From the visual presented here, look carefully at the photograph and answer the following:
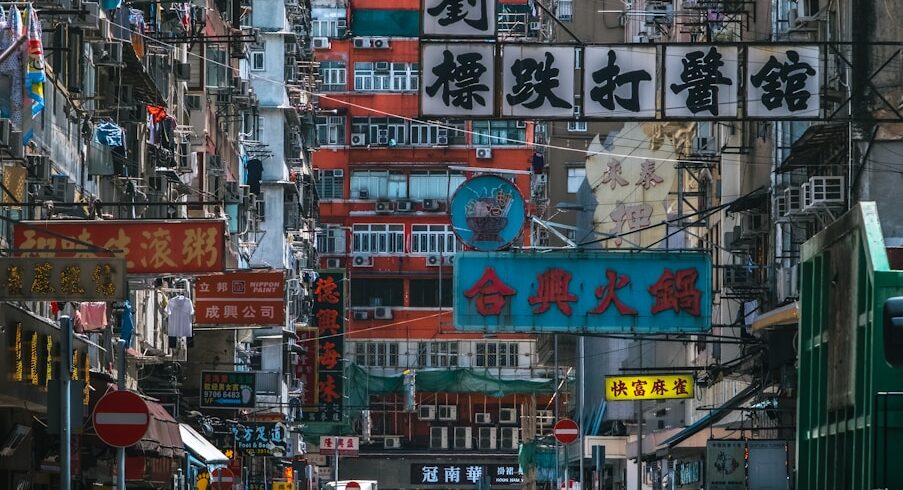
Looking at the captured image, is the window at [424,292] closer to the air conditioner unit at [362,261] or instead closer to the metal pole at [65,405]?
the air conditioner unit at [362,261]

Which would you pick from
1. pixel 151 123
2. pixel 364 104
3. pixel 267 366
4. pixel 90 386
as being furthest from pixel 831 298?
pixel 364 104

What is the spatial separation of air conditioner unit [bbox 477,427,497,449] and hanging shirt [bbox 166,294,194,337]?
49.3 m

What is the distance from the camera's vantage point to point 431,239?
83250 mm

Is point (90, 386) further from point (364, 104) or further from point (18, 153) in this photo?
point (364, 104)

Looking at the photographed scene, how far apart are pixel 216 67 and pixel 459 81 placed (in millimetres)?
26111

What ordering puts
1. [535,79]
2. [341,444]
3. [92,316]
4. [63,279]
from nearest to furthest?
[63,279], [535,79], [92,316], [341,444]

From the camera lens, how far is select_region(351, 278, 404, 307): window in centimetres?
8325

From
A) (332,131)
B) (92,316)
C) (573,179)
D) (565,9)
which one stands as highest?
(565,9)

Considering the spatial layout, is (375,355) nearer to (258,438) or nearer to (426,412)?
(426,412)

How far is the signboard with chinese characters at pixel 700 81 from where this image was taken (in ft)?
67.5

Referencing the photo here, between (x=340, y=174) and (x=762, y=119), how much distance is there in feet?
208

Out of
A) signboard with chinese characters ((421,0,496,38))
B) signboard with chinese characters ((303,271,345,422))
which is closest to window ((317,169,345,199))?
signboard with chinese characters ((303,271,345,422))

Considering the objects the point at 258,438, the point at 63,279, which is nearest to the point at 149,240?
the point at 63,279

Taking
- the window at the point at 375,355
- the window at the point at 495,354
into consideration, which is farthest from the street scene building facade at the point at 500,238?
the window at the point at 495,354
